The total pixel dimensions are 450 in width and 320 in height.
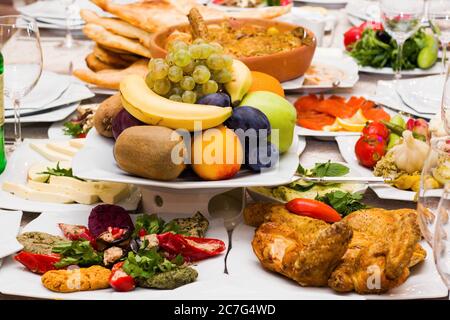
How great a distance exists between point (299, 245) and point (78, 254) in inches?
12.3

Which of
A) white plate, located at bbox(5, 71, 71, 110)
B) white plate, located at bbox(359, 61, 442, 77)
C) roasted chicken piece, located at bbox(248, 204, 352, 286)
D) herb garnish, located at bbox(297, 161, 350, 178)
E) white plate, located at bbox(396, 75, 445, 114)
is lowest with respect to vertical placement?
white plate, located at bbox(359, 61, 442, 77)

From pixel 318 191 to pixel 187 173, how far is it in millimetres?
253

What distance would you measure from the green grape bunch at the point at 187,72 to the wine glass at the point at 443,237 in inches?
20.0

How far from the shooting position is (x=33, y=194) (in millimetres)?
1445

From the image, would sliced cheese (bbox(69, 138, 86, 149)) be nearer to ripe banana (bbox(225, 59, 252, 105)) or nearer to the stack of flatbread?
ripe banana (bbox(225, 59, 252, 105))

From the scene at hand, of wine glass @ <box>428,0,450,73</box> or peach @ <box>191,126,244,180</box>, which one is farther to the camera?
wine glass @ <box>428,0,450,73</box>

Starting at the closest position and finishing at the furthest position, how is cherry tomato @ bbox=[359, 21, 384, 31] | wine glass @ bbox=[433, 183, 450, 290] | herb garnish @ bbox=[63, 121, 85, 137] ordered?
1. wine glass @ bbox=[433, 183, 450, 290]
2. herb garnish @ bbox=[63, 121, 85, 137]
3. cherry tomato @ bbox=[359, 21, 384, 31]

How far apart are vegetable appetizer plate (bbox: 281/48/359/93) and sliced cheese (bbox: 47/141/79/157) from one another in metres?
0.56

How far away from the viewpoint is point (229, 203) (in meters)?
1.39

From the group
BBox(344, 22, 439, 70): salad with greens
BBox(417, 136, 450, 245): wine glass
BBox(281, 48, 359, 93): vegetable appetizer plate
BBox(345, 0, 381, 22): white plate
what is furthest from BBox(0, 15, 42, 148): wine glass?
BBox(345, 0, 381, 22): white plate

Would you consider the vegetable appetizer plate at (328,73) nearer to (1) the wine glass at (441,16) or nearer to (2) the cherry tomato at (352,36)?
(2) the cherry tomato at (352,36)

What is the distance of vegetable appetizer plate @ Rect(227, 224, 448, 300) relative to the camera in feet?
3.68

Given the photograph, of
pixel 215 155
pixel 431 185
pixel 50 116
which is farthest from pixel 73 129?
pixel 431 185
